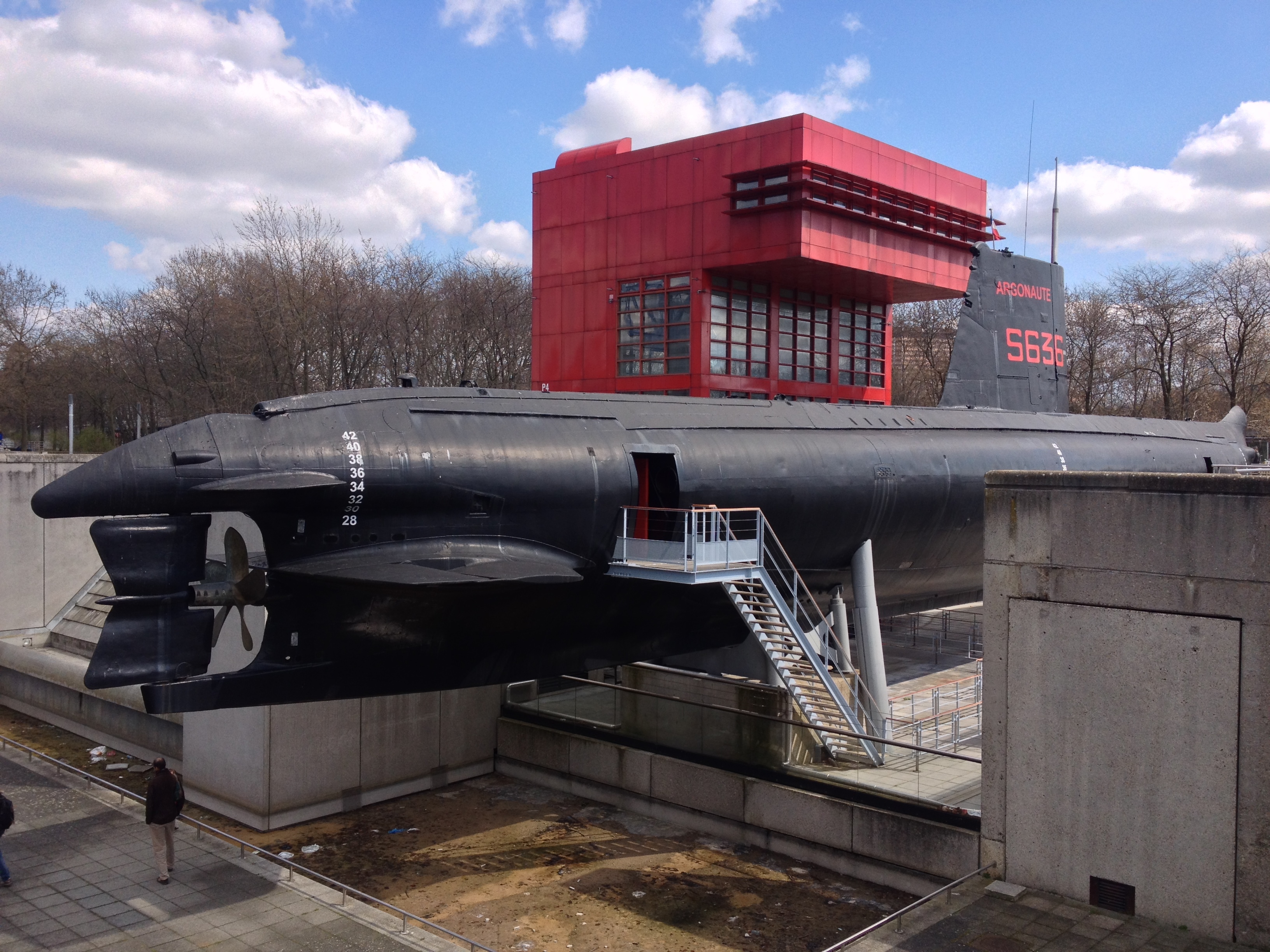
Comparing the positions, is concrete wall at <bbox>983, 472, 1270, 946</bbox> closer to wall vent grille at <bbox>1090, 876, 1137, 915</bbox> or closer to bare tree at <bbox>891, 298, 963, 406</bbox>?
wall vent grille at <bbox>1090, 876, 1137, 915</bbox>

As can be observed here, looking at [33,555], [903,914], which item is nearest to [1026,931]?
[903,914]

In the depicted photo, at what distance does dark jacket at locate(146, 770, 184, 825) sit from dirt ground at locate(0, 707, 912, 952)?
2.41 m

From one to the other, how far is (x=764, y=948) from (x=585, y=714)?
19.8 feet

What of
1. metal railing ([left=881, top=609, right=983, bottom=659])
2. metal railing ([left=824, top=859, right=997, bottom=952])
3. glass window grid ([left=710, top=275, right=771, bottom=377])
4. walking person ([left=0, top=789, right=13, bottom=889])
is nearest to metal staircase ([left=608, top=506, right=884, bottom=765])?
metal railing ([left=824, top=859, right=997, bottom=952])

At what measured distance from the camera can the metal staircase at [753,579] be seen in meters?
13.0

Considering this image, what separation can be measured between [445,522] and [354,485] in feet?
3.85

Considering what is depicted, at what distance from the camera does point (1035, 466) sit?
20891 millimetres

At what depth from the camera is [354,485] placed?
1139 cm

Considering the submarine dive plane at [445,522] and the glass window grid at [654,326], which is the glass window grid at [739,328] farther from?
the submarine dive plane at [445,522]

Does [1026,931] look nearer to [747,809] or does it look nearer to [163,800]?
[747,809]

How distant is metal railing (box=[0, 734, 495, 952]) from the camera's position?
33.7ft

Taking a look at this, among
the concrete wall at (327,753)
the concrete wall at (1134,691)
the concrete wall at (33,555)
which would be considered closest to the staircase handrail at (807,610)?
the concrete wall at (1134,691)

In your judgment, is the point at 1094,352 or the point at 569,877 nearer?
the point at 569,877

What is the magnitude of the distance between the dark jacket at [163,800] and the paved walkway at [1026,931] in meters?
8.17
